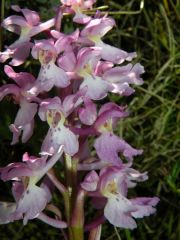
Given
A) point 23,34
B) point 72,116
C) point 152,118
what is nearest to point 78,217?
point 72,116

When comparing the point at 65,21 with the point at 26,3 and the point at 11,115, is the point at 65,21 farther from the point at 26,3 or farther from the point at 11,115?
the point at 11,115

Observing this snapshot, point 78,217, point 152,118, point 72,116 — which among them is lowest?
point 152,118

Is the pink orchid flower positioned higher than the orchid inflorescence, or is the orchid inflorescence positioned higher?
the pink orchid flower

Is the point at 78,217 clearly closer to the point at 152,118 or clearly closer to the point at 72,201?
the point at 72,201

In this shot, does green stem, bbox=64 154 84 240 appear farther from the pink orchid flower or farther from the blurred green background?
the blurred green background

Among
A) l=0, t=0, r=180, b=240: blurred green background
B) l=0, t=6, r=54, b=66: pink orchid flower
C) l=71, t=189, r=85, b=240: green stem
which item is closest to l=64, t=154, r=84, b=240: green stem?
l=71, t=189, r=85, b=240: green stem

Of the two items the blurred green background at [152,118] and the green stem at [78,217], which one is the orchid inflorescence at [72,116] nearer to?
the green stem at [78,217]

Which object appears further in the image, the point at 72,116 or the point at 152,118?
the point at 152,118
